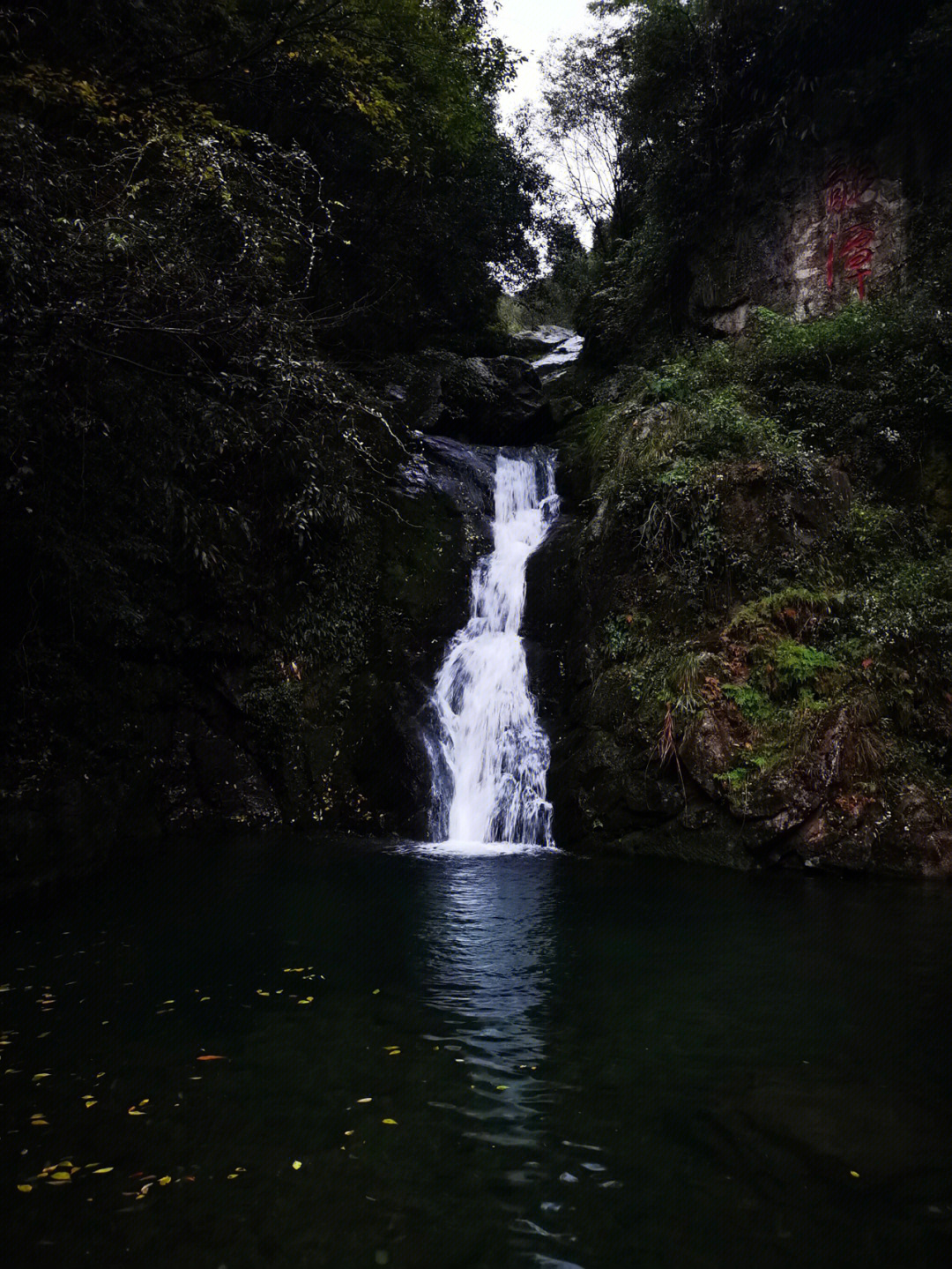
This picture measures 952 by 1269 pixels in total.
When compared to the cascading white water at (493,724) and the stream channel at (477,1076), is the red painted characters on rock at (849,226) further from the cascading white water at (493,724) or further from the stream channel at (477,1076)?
the stream channel at (477,1076)

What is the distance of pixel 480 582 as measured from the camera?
13.8m

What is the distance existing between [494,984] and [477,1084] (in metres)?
1.44

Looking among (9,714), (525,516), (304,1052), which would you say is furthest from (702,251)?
(304,1052)

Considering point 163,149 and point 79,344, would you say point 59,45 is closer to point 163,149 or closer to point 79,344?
point 163,149

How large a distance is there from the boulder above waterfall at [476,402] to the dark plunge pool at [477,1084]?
1236cm

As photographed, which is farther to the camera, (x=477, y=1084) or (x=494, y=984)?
(x=494, y=984)

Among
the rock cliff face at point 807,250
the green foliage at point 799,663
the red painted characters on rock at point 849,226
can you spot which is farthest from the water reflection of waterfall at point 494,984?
the red painted characters on rock at point 849,226

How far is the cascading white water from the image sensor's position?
35.7ft

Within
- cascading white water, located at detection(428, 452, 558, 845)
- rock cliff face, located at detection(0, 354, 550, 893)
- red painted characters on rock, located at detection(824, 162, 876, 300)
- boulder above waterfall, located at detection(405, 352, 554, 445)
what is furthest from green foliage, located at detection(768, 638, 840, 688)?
boulder above waterfall, located at detection(405, 352, 554, 445)

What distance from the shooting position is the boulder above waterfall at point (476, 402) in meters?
17.4

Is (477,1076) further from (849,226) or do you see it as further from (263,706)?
(849,226)

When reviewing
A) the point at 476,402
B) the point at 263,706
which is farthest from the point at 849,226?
the point at 263,706

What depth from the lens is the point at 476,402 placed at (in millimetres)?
17984

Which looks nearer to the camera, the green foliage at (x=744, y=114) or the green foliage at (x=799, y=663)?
the green foliage at (x=799, y=663)
